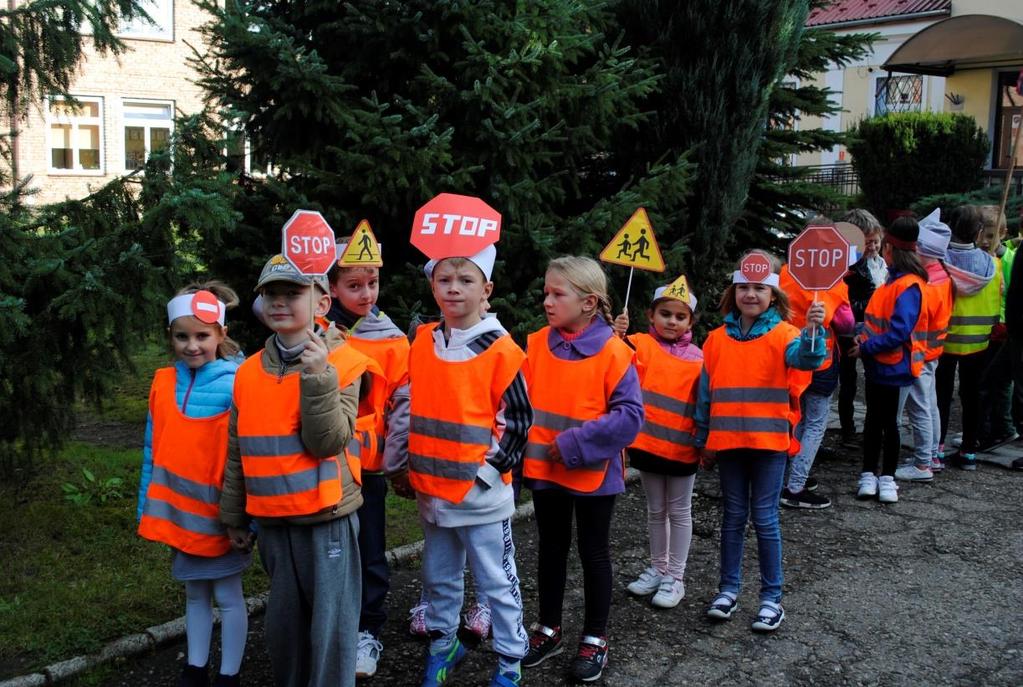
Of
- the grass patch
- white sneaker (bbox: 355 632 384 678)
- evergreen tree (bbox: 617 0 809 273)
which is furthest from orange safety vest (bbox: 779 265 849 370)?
white sneaker (bbox: 355 632 384 678)

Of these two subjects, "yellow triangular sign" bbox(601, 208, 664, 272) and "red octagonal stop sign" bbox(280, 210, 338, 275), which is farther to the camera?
"yellow triangular sign" bbox(601, 208, 664, 272)

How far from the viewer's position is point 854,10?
31.2 meters

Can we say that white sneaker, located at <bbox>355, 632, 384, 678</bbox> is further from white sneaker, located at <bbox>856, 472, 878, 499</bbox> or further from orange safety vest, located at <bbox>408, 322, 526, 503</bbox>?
white sneaker, located at <bbox>856, 472, 878, 499</bbox>

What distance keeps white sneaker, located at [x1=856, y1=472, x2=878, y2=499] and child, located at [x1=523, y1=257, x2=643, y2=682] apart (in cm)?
327

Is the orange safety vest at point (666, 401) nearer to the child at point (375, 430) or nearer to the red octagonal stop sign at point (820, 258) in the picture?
the red octagonal stop sign at point (820, 258)

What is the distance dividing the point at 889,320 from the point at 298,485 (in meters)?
4.66

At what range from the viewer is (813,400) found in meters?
7.20

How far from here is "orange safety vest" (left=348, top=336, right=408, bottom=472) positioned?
4.35 m

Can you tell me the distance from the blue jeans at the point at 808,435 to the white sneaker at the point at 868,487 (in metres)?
0.37

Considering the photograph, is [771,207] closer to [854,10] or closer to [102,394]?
[102,394]

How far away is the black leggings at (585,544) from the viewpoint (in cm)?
444

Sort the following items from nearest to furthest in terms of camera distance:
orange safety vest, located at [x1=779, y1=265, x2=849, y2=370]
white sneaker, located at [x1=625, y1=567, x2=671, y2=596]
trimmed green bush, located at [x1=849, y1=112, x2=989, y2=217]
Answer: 1. white sneaker, located at [x1=625, y1=567, x2=671, y2=596]
2. orange safety vest, located at [x1=779, y1=265, x2=849, y2=370]
3. trimmed green bush, located at [x1=849, y1=112, x2=989, y2=217]

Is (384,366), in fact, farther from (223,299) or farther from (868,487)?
(868,487)

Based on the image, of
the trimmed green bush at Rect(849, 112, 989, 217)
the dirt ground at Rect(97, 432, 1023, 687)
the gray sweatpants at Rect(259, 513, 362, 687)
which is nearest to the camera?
the gray sweatpants at Rect(259, 513, 362, 687)
